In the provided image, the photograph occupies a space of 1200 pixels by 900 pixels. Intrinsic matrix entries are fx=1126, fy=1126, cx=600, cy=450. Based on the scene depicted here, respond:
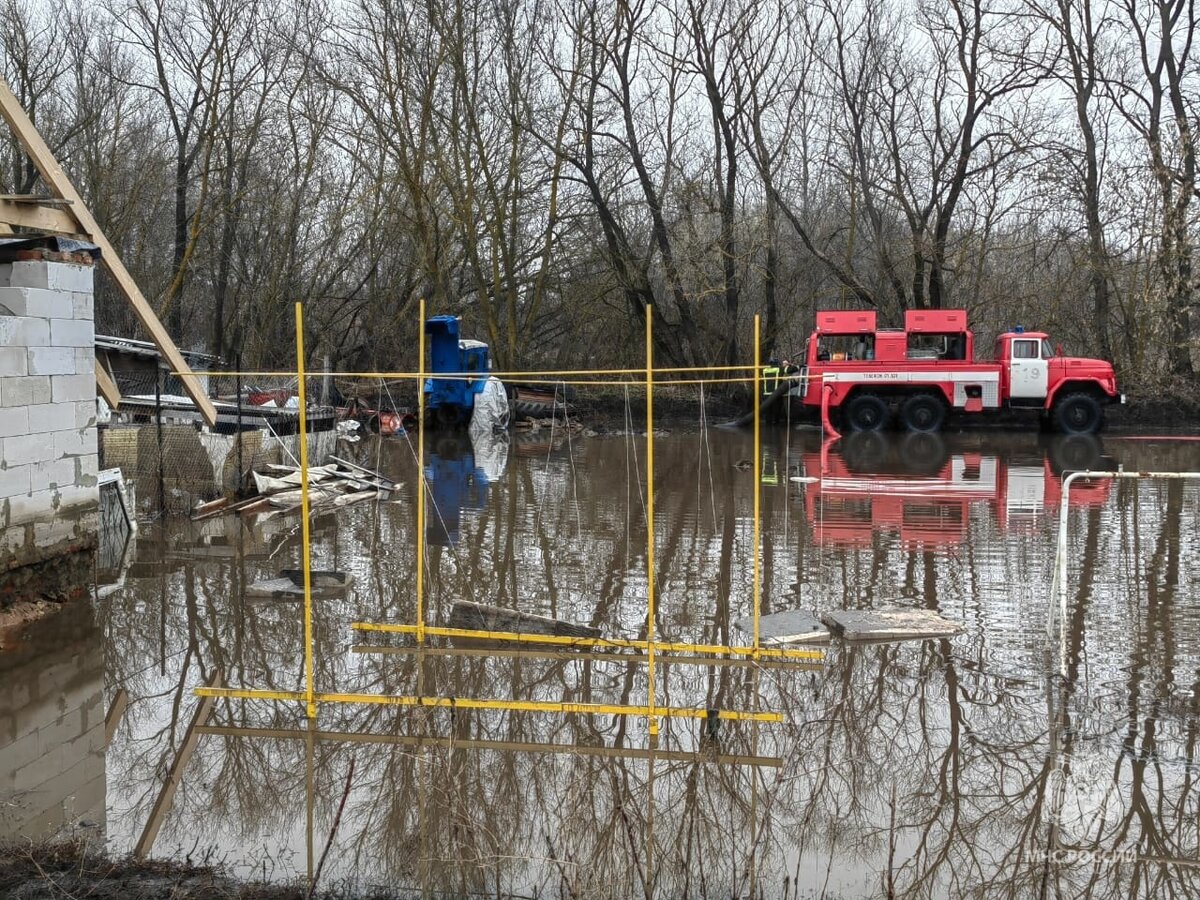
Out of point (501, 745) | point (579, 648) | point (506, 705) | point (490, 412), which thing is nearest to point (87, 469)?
point (579, 648)

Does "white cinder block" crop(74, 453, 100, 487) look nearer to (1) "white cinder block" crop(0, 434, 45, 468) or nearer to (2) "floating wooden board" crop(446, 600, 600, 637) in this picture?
(1) "white cinder block" crop(0, 434, 45, 468)

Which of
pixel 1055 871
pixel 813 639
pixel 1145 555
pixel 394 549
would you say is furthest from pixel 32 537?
pixel 1145 555

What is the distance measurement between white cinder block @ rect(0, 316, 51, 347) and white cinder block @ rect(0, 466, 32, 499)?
3.18 ft

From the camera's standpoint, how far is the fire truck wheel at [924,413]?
26.0 m

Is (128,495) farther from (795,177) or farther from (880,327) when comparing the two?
(795,177)

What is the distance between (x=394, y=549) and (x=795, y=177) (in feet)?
91.6

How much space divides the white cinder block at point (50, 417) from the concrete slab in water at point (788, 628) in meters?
5.78

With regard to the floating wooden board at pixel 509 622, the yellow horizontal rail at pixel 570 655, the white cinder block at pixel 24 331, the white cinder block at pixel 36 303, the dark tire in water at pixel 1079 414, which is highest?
the white cinder block at pixel 36 303

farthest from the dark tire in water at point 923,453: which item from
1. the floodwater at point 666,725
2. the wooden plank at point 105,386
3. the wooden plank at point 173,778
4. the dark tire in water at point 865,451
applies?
the wooden plank at point 173,778

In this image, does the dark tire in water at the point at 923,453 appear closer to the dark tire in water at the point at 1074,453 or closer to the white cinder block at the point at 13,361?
the dark tire in water at the point at 1074,453

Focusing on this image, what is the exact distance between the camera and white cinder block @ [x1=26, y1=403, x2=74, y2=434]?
29.5ft

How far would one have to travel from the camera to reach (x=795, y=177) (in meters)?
36.7

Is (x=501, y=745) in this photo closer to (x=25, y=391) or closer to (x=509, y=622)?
(x=509, y=622)

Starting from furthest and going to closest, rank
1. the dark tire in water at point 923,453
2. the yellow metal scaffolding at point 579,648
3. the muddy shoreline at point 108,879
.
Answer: the dark tire in water at point 923,453, the yellow metal scaffolding at point 579,648, the muddy shoreline at point 108,879
